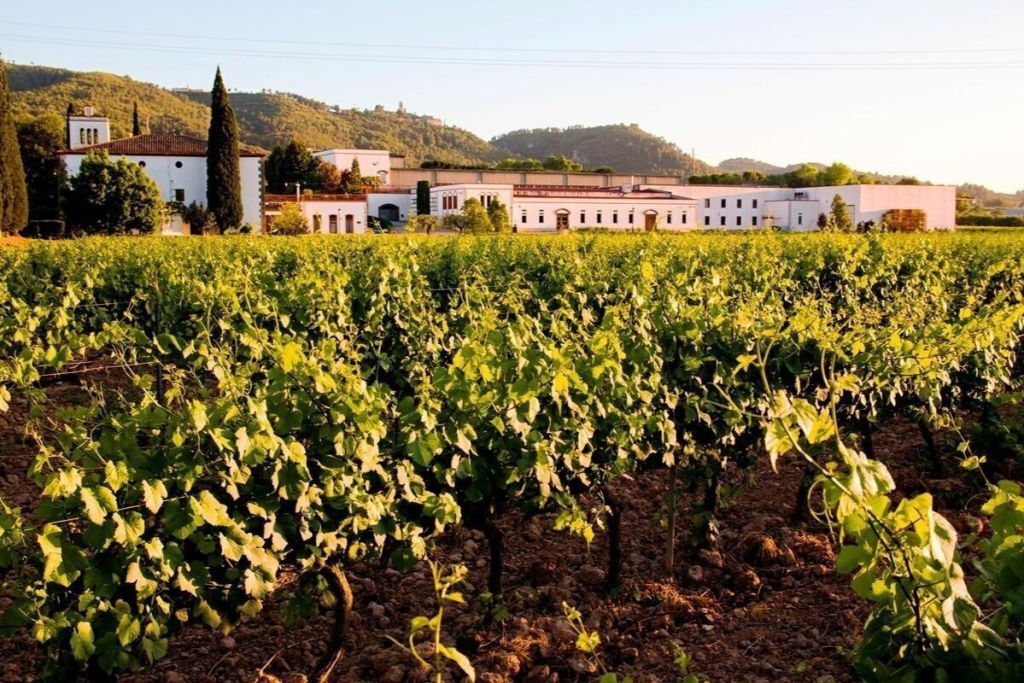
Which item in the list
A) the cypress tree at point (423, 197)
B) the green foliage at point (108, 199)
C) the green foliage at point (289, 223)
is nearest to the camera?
the green foliage at point (108, 199)

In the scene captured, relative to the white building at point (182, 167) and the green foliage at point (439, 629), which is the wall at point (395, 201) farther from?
the green foliage at point (439, 629)

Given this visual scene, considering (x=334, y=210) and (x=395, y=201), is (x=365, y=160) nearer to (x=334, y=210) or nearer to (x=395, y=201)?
(x=395, y=201)

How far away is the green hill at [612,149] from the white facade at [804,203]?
76123 mm

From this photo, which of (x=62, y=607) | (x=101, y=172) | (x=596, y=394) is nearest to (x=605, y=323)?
(x=596, y=394)

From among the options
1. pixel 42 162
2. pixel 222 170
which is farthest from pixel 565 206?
pixel 42 162

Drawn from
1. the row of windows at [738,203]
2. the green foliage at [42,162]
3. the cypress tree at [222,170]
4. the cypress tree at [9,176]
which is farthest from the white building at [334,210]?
the row of windows at [738,203]

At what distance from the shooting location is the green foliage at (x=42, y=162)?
157 ft

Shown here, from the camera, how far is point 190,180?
51.0 meters

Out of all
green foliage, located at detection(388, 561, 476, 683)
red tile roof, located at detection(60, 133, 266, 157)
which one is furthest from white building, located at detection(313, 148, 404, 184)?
green foliage, located at detection(388, 561, 476, 683)

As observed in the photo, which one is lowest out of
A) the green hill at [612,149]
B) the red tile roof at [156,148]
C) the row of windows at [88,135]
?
the red tile roof at [156,148]

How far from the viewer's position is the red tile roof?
5050cm

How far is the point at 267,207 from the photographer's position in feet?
180

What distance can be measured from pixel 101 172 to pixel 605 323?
37845 millimetres

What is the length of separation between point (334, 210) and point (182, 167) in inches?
374
